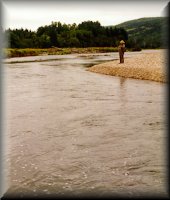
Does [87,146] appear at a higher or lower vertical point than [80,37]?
lower

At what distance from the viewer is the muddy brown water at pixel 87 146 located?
22.0 ft

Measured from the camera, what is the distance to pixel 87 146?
9.27 metres

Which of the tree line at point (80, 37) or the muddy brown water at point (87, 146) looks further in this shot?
the tree line at point (80, 37)

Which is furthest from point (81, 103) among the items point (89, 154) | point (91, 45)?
point (91, 45)

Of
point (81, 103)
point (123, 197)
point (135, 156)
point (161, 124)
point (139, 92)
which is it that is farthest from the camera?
point (139, 92)

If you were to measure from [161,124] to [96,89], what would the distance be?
10301 mm

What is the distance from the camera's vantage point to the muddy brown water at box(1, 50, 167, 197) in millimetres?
6715

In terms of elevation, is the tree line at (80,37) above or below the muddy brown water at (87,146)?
above

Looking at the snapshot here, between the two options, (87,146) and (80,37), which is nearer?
(87,146)

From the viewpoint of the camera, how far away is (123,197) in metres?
6.13

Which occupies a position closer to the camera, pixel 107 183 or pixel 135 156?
pixel 107 183

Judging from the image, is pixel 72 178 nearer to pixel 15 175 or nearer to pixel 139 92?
pixel 15 175

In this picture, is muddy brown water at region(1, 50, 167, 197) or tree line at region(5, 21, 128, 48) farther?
tree line at region(5, 21, 128, 48)

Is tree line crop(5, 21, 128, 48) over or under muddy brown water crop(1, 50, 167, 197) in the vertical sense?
over
